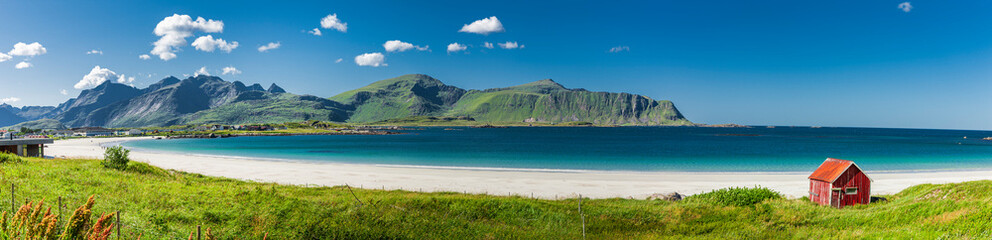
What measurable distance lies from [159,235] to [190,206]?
489 cm

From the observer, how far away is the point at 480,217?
2098cm

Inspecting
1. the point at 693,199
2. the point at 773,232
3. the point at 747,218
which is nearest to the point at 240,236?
the point at 773,232

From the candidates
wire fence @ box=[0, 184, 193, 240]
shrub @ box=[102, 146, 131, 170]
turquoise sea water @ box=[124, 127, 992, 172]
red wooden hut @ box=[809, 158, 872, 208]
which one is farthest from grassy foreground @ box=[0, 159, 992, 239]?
turquoise sea water @ box=[124, 127, 992, 172]

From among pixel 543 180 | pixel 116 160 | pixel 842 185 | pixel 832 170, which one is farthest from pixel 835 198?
pixel 116 160

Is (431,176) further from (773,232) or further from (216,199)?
(773,232)

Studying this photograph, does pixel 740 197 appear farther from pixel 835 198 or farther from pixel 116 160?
pixel 116 160

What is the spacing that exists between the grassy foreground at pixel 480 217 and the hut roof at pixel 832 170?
3.67 meters

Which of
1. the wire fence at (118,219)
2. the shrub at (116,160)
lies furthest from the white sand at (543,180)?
the wire fence at (118,219)

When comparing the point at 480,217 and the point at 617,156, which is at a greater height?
the point at 480,217

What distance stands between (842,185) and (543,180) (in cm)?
2656

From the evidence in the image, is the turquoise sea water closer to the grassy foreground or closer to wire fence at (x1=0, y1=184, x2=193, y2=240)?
the grassy foreground

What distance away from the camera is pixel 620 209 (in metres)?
23.3

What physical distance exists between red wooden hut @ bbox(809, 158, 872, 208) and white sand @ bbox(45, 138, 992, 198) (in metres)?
11.6

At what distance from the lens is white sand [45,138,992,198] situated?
39.7 meters
